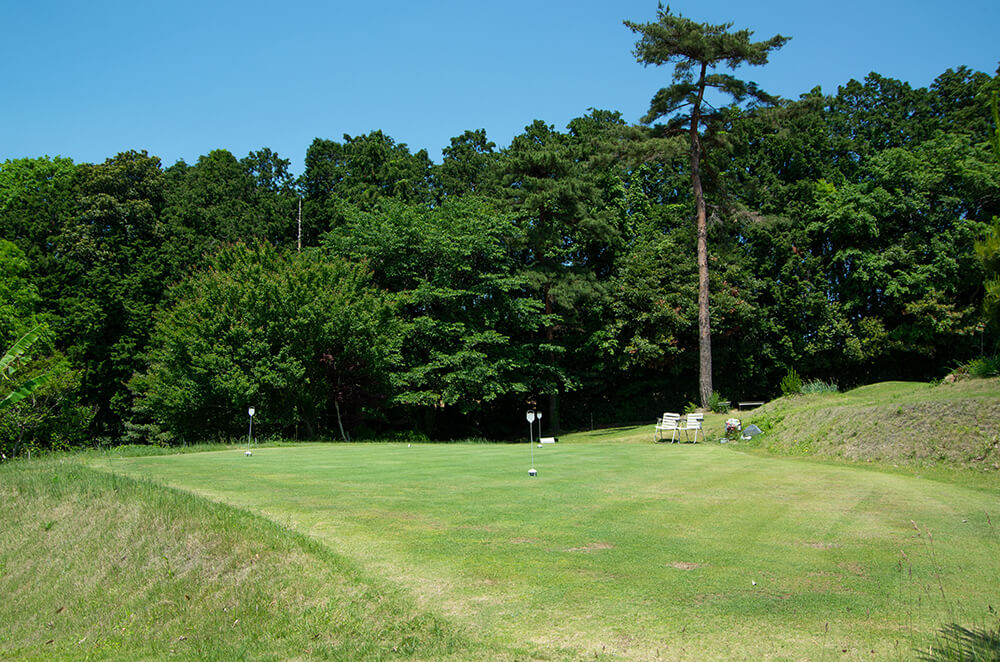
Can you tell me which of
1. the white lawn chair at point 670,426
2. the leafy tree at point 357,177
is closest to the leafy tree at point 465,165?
the leafy tree at point 357,177

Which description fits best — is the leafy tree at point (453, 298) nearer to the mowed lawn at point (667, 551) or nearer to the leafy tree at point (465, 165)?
the leafy tree at point (465, 165)

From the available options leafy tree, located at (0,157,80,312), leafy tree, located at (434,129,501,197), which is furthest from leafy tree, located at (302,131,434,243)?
leafy tree, located at (0,157,80,312)

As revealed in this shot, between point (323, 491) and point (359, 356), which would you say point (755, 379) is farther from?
point (323, 491)

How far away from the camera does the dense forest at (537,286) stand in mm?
30734

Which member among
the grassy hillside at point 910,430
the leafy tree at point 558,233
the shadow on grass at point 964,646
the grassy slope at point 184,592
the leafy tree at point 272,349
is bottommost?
the grassy slope at point 184,592

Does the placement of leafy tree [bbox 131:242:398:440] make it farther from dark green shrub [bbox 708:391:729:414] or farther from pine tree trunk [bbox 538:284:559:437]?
dark green shrub [bbox 708:391:729:414]

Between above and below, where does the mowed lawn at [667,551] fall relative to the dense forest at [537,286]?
below

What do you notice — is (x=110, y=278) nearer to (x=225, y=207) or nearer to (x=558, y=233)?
(x=225, y=207)

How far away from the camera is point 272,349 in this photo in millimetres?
29547

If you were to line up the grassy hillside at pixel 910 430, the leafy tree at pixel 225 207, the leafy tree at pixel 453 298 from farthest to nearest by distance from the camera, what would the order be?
1. the leafy tree at pixel 225 207
2. the leafy tree at pixel 453 298
3. the grassy hillside at pixel 910 430

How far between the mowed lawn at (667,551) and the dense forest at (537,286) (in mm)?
19347

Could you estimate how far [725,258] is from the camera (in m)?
37.8

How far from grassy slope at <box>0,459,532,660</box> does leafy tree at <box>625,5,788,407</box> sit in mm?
26311

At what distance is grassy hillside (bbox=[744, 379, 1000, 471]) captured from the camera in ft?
43.3
